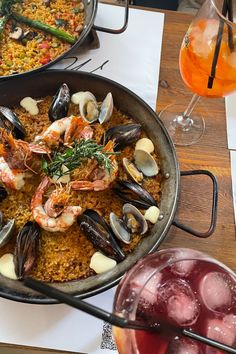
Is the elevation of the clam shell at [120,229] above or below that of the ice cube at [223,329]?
below

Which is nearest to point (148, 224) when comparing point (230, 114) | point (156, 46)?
point (230, 114)

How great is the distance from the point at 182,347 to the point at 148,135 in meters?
0.64

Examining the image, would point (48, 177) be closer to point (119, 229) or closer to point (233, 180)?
point (119, 229)

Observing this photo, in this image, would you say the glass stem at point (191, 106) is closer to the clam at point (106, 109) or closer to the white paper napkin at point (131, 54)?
the white paper napkin at point (131, 54)

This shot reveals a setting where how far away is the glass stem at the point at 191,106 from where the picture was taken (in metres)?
1.29

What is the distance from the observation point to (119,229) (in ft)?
3.54

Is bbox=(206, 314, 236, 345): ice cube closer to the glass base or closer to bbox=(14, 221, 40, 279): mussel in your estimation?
bbox=(14, 221, 40, 279): mussel

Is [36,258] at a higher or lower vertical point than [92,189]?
lower

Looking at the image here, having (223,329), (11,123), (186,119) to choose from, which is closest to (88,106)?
(11,123)

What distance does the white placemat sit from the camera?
102cm

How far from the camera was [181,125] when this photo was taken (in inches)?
53.6

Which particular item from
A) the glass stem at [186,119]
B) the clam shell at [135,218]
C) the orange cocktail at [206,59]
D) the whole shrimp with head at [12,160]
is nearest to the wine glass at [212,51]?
the orange cocktail at [206,59]

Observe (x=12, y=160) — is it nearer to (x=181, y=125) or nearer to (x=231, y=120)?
(x=181, y=125)

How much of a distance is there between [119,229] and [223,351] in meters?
0.44
